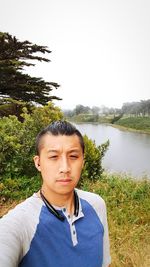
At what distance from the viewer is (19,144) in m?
7.71

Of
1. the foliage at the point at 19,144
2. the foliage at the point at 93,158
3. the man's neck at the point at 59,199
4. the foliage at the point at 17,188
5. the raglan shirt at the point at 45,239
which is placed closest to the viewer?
the raglan shirt at the point at 45,239

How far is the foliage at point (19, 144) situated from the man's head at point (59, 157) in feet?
19.8

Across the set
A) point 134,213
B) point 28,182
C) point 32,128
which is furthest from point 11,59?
point 134,213

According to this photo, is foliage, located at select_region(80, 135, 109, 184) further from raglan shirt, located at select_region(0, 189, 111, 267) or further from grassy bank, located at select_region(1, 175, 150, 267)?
raglan shirt, located at select_region(0, 189, 111, 267)

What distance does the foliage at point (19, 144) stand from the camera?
780 centimetres

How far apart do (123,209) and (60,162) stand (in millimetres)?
6056

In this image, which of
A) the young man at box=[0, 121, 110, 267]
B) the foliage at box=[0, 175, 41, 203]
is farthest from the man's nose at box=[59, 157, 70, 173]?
the foliage at box=[0, 175, 41, 203]

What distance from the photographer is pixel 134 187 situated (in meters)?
8.95

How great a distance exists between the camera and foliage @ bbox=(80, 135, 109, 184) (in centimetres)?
982

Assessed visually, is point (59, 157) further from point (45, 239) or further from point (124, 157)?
point (124, 157)

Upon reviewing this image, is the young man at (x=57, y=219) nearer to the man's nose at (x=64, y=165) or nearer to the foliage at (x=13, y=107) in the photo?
the man's nose at (x=64, y=165)

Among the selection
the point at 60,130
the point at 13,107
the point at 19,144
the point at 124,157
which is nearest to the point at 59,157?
the point at 60,130

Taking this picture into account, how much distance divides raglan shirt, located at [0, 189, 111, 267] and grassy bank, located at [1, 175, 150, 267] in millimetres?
3630

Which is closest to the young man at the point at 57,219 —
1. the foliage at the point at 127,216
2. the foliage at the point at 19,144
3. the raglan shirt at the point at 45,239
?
the raglan shirt at the point at 45,239
